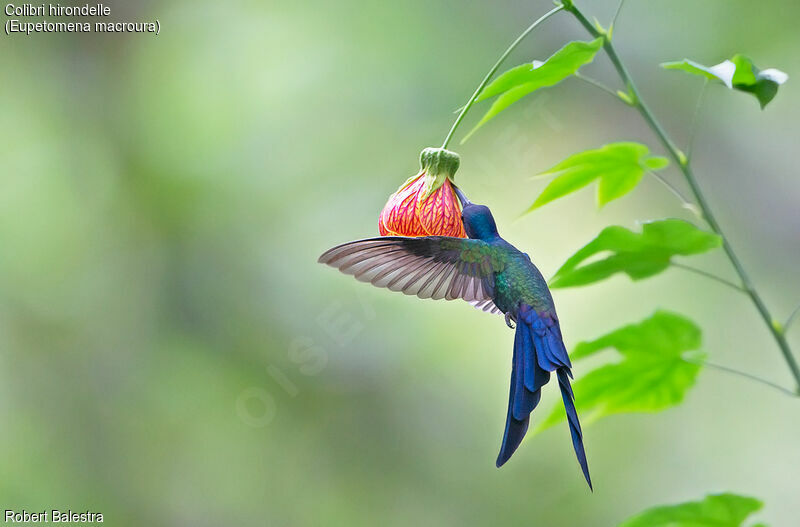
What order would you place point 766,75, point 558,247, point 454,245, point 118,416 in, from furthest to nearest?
1. point 118,416
2. point 558,247
3. point 454,245
4. point 766,75

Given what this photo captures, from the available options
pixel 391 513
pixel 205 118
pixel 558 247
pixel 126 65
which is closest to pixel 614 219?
pixel 558 247

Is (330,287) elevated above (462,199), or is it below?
above

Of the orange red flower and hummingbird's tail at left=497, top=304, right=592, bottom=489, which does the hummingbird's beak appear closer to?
the orange red flower

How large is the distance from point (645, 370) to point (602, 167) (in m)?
0.29

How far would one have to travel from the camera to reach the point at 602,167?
39.2 inches

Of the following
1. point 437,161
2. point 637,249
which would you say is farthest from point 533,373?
point 437,161

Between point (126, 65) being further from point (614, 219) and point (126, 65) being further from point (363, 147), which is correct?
point (614, 219)

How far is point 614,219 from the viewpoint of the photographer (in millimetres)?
2732

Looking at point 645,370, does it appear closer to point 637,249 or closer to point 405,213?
point 637,249

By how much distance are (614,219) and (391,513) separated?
139cm

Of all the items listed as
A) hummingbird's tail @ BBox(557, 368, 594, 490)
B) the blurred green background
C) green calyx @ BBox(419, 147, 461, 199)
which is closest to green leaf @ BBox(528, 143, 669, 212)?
green calyx @ BBox(419, 147, 461, 199)

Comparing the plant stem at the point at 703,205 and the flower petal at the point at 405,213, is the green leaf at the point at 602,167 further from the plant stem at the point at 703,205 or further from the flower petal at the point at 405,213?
the flower petal at the point at 405,213

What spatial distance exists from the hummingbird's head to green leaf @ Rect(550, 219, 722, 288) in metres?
0.11

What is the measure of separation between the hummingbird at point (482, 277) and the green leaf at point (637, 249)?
0.05 meters
